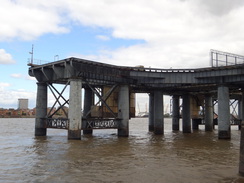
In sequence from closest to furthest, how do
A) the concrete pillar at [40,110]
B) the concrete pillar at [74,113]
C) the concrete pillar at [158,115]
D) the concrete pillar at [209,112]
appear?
1. the concrete pillar at [74,113]
2. the concrete pillar at [40,110]
3. the concrete pillar at [158,115]
4. the concrete pillar at [209,112]

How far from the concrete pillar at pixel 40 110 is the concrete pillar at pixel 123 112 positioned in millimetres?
11698

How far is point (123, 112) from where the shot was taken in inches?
1594

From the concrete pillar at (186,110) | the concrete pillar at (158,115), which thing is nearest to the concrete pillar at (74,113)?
the concrete pillar at (158,115)

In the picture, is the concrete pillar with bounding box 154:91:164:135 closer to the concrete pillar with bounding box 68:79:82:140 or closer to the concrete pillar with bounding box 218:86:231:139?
the concrete pillar with bounding box 218:86:231:139

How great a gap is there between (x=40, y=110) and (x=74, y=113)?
9.17 m

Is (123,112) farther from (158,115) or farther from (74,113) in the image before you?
(158,115)

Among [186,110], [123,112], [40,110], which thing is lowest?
[123,112]

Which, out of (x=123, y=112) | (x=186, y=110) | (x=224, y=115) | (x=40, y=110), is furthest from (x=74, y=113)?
(x=186, y=110)

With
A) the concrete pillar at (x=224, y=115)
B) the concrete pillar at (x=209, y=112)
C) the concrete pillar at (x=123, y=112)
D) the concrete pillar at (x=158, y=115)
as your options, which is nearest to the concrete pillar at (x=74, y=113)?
the concrete pillar at (x=123, y=112)

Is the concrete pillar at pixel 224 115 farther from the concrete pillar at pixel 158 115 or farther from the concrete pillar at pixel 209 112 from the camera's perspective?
the concrete pillar at pixel 209 112

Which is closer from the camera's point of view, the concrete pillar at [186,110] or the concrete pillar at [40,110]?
the concrete pillar at [40,110]

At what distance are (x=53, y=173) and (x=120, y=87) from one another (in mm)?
26968

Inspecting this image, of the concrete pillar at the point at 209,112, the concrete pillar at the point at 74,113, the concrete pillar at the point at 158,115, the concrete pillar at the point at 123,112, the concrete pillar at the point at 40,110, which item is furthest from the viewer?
the concrete pillar at the point at 209,112

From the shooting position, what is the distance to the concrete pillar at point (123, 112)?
40344 mm
